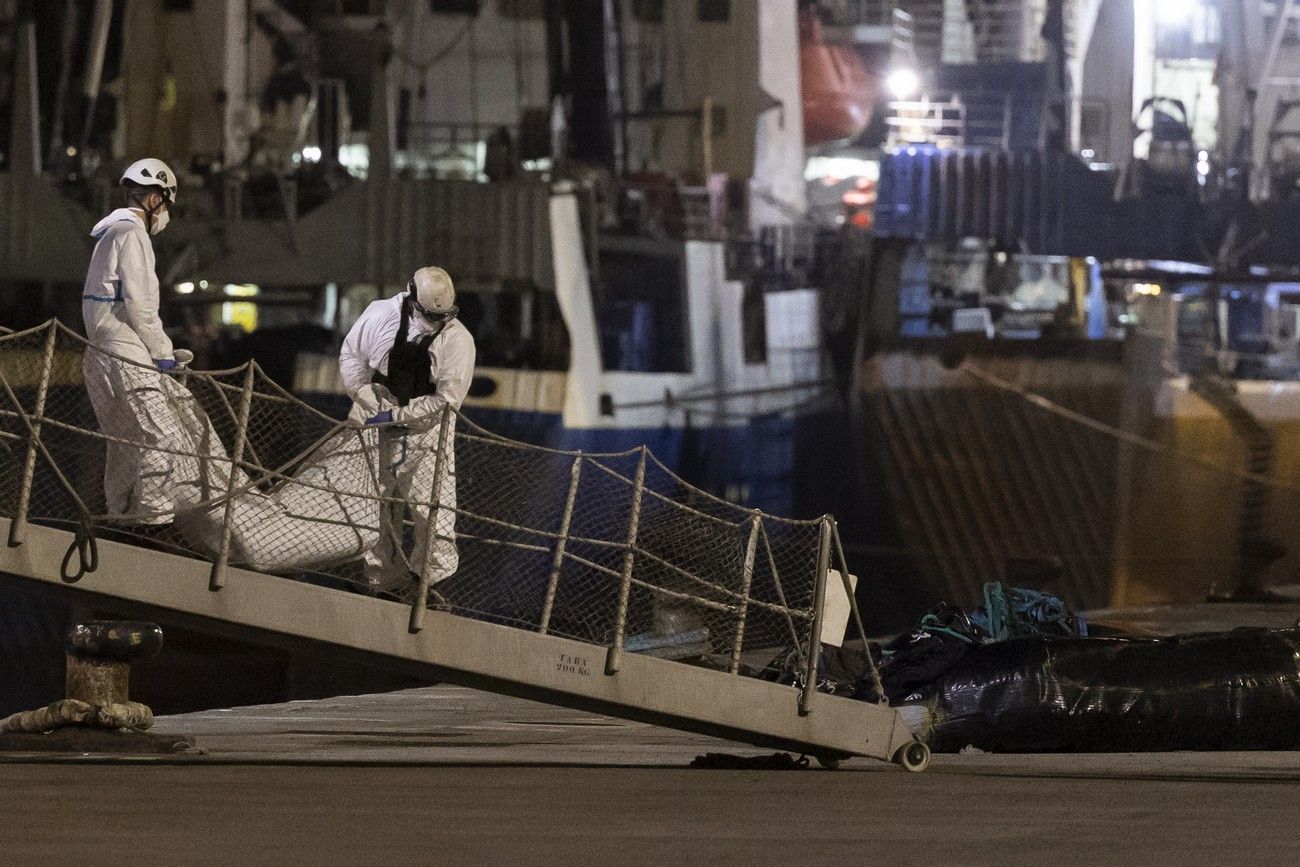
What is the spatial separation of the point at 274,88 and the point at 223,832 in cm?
2198

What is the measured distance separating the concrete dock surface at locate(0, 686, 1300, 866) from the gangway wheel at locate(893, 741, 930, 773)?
3.0 inches

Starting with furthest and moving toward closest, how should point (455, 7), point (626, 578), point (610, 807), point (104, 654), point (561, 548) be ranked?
point (455, 7)
point (104, 654)
point (561, 548)
point (626, 578)
point (610, 807)

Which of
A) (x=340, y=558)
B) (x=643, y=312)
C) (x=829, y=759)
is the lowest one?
(x=829, y=759)

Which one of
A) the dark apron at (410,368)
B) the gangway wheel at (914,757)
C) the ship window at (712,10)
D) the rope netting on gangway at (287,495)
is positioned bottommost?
the gangway wheel at (914,757)

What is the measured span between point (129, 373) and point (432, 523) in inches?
51.7

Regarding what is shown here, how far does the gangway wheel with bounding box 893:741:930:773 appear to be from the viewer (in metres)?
8.08

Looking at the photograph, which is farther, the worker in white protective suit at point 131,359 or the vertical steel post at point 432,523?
the worker in white protective suit at point 131,359

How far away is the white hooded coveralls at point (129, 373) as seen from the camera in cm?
804

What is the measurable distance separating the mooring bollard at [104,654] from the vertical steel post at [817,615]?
8.15 feet

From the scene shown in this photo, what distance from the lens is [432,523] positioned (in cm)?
782

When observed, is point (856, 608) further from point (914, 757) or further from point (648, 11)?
point (648, 11)

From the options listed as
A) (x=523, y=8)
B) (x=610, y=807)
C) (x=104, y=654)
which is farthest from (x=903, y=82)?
(x=610, y=807)

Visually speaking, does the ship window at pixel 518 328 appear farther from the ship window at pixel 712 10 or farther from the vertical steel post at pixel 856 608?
the vertical steel post at pixel 856 608

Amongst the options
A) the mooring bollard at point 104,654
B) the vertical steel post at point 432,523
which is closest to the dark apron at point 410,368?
the vertical steel post at point 432,523
